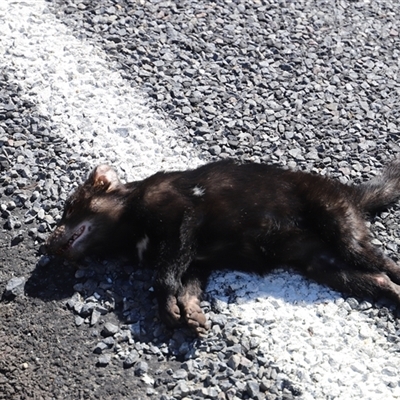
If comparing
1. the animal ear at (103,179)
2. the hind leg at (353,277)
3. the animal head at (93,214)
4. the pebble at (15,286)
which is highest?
the hind leg at (353,277)

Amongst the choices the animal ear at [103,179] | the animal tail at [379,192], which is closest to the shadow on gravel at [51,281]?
the animal ear at [103,179]

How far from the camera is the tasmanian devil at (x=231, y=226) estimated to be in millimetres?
5969

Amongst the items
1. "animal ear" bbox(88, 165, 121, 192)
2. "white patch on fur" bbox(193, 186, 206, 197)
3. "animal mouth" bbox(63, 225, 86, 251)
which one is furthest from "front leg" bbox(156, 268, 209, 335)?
"animal ear" bbox(88, 165, 121, 192)

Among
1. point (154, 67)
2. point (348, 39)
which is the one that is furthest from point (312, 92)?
point (154, 67)

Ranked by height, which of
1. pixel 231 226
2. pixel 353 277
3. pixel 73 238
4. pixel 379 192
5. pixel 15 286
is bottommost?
pixel 15 286

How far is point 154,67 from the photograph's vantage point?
297 inches

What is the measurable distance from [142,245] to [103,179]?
0.61 meters

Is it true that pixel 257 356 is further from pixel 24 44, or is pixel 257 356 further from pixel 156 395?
pixel 24 44

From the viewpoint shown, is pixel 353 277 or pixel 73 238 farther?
pixel 73 238

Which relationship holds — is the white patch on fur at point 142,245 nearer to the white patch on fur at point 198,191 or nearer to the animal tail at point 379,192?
the white patch on fur at point 198,191

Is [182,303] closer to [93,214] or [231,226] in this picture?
[231,226]

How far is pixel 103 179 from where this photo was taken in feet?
20.9

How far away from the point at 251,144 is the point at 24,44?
2.39 meters

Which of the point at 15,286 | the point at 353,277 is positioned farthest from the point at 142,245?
the point at 353,277
